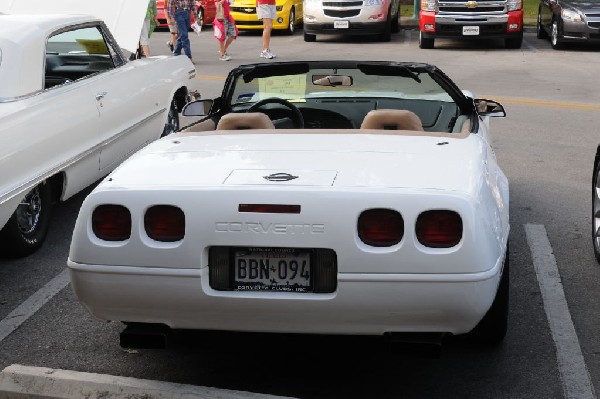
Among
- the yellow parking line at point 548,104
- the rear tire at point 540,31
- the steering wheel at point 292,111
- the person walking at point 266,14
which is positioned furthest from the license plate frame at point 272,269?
the rear tire at point 540,31

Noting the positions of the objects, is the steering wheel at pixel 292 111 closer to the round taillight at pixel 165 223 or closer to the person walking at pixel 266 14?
the round taillight at pixel 165 223

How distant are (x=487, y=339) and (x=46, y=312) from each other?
240 cm

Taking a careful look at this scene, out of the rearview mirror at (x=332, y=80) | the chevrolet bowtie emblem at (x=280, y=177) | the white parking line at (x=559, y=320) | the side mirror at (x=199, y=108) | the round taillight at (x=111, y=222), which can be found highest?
the rearview mirror at (x=332, y=80)

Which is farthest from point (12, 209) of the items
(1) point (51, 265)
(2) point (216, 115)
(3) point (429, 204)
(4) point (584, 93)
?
(4) point (584, 93)

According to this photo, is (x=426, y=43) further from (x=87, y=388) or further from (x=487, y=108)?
(x=87, y=388)

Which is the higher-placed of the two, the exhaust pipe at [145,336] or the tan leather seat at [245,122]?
the tan leather seat at [245,122]

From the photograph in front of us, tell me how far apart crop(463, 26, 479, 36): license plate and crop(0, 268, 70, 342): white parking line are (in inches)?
604

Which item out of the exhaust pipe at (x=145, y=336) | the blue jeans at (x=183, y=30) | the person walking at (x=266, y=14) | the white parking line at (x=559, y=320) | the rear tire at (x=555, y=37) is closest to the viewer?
the exhaust pipe at (x=145, y=336)

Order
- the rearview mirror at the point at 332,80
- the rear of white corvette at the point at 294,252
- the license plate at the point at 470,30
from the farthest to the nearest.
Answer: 1. the license plate at the point at 470,30
2. the rearview mirror at the point at 332,80
3. the rear of white corvette at the point at 294,252

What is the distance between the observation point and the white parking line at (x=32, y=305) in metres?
5.68

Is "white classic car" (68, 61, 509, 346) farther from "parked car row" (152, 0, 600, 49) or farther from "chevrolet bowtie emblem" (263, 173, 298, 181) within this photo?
"parked car row" (152, 0, 600, 49)

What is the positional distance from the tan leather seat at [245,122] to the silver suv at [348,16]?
56.2ft

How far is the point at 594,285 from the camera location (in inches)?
247

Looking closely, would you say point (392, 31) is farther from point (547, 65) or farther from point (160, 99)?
point (160, 99)
